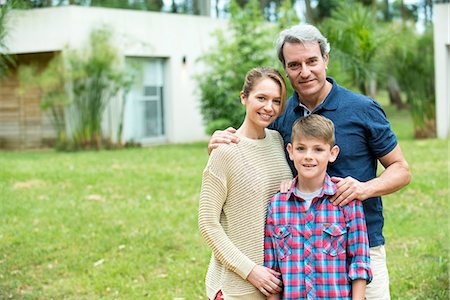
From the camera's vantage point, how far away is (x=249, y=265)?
10.3 feet

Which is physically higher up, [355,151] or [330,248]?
[355,151]

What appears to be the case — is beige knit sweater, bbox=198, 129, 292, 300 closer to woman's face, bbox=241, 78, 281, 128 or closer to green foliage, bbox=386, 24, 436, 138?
woman's face, bbox=241, 78, 281, 128

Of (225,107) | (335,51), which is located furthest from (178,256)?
(225,107)

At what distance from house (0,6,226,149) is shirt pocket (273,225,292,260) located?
48.6 feet

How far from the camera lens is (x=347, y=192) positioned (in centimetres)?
306

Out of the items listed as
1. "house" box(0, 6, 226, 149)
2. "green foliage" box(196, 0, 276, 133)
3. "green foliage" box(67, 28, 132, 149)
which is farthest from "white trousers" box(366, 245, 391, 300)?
"house" box(0, 6, 226, 149)

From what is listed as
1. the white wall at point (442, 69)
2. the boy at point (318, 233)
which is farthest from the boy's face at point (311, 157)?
the white wall at point (442, 69)

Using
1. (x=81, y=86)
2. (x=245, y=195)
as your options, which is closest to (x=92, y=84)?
(x=81, y=86)

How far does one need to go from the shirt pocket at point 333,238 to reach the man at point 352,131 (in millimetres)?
200

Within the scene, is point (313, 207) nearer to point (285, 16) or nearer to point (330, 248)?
point (330, 248)

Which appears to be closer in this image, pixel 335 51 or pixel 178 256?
pixel 178 256

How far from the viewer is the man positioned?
3213 mm

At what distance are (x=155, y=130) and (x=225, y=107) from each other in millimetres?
3217

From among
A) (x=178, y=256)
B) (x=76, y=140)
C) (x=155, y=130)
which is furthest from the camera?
(x=155, y=130)
